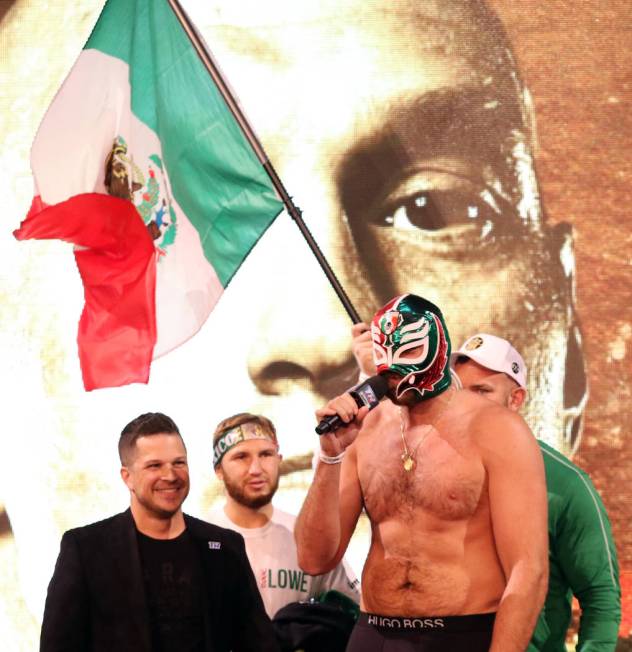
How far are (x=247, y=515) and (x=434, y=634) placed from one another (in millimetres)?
1755

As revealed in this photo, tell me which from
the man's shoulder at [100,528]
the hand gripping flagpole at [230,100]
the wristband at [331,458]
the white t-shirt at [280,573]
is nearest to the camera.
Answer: the wristband at [331,458]

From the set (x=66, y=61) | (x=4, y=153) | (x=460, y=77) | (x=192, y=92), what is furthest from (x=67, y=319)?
(x=460, y=77)

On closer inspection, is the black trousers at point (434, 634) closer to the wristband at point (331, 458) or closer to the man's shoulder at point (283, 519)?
the wristband at point (331, 458)

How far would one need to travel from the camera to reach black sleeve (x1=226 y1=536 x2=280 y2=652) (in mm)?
3863


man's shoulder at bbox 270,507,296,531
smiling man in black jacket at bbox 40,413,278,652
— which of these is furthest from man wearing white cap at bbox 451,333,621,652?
man's shoulder at bbox 270,507,296,531

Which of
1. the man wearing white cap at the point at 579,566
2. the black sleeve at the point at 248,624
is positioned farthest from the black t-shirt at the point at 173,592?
the man wearing white cap at the point at 579,566

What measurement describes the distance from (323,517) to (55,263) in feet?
10.3

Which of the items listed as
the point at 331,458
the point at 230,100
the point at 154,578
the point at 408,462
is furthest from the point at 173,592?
the point at 230,100

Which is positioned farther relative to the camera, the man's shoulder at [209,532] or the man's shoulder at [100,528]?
the man's shoulder at [209,532]

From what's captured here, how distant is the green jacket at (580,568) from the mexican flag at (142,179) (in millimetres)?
1532

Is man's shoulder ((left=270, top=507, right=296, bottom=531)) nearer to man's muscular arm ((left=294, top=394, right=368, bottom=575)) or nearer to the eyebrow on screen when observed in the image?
man's muscular arm ((left=294, top=394, right=368, bottom=575))

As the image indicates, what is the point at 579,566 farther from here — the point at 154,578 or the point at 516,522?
the point at 154,578

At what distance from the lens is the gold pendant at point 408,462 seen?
3.20m

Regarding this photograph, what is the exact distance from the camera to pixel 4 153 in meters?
6.11
